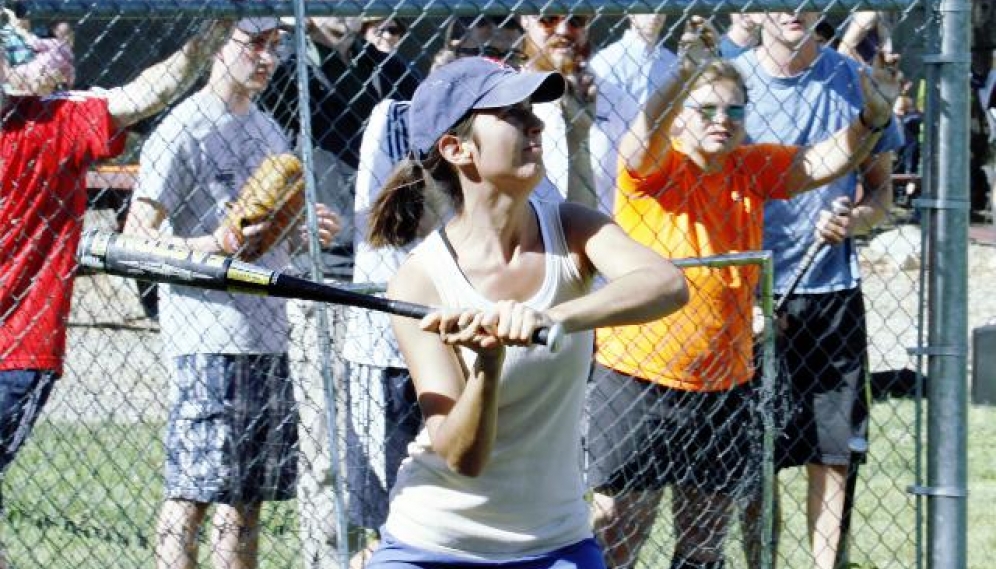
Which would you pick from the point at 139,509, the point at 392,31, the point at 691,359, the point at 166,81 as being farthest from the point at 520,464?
the point at 392,31

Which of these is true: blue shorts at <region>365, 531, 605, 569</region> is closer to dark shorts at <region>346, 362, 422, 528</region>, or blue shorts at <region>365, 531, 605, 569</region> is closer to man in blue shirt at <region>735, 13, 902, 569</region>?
dark shorts at <region>346, 362, 422, 528</region>

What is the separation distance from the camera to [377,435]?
4.78 m

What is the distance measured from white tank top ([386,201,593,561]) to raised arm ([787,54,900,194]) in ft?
5.01

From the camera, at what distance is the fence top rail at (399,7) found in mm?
3998

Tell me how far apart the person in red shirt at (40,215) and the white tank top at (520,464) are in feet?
5.13

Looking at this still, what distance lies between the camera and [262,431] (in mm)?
4863

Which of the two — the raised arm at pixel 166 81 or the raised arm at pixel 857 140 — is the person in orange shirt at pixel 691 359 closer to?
the raised arm at pixel 857 140

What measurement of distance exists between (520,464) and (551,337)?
Answer: 0.52m

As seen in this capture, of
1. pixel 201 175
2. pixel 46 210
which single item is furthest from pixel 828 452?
pixel 46 210

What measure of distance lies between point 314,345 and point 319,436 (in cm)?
39

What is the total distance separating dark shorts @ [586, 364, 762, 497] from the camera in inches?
191

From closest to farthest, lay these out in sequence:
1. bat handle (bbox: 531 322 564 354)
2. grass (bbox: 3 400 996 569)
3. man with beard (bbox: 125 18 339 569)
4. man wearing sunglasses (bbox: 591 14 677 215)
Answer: bat handle (bbox: 531 322 564 354), man with beard (bbox: 125 18 339 569), man wearing sunglasses (bbox: 591 14 677 215), grass (bbox: 3 400 996 569)

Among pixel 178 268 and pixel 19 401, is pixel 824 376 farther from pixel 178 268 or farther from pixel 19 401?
pixel 178 268

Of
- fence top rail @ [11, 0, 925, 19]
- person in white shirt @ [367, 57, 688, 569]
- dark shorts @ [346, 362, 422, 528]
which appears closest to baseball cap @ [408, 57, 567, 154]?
person in white shirt @ [367, 57, 688, 569]
